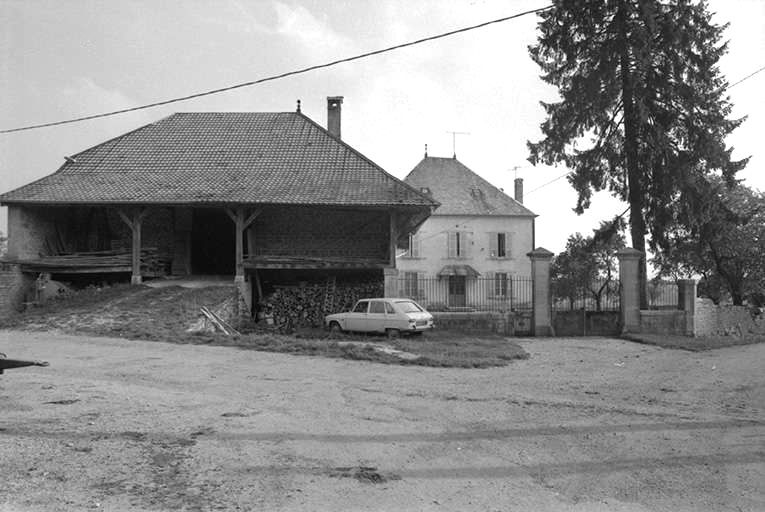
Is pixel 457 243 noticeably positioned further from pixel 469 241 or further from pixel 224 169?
pixel 224 169

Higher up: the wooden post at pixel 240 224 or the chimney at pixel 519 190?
the chimney at pixel 519 190

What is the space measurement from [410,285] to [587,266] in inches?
388

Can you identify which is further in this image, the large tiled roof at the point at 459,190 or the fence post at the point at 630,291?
the large tiled roof at the point at 459,190

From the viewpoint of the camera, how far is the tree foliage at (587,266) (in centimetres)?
2608

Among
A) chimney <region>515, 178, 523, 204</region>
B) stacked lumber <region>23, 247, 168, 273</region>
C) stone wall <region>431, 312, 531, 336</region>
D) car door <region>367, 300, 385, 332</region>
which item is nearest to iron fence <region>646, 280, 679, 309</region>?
stone wall <region>431, 312, 531, 336</region>

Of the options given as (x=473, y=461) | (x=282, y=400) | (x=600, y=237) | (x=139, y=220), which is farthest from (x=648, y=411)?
(x=600, y=237)

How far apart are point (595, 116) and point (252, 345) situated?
1734 cm

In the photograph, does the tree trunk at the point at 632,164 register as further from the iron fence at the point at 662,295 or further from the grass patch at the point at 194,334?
the grass patch at the point at 194,334

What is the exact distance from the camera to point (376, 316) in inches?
730

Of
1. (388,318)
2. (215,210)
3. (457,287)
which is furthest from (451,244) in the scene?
(388,318)

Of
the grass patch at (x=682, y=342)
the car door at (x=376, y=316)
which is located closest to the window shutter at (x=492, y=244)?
the grass patch at (x=682, y=342)

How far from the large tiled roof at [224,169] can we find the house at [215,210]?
0.04 metres

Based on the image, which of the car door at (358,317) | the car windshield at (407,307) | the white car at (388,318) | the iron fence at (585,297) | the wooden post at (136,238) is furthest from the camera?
the iron fence at (585,297)

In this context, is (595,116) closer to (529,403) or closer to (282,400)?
(529,403)
